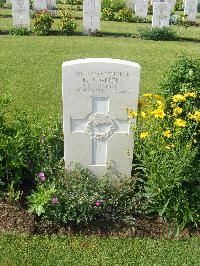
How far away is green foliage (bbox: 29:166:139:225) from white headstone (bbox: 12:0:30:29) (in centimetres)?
1108

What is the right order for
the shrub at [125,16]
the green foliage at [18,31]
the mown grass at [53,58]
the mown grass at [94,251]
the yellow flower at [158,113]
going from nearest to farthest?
the mown grass at [94,251], the yellow flower at [158,113], the mown grass at [53,58], the green foliage at [18,31], the shrub at [125,16]

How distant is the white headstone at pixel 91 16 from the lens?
585 inches

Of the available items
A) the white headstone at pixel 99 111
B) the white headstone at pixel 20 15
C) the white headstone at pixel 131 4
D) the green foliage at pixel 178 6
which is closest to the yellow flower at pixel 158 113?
the white headstone at pixel 99 111

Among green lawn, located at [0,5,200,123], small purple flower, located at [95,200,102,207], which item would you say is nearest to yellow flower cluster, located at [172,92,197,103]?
small purple flower, located at [95,200,102,207]

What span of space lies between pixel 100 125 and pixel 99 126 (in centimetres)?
2

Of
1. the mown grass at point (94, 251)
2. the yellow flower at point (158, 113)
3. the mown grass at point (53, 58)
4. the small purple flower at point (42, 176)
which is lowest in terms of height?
the mown grass at point (94, 251)

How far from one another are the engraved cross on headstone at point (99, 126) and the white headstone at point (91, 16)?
10.8m

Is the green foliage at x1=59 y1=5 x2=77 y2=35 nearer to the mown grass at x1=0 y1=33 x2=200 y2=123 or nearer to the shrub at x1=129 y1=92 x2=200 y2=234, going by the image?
the mown grass at x1=0 y1=33 x2=200 y2=123

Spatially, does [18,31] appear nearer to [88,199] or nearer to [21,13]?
[21,13]

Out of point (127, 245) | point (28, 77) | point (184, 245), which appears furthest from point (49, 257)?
point (28, 77)

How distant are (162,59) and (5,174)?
25.7ft

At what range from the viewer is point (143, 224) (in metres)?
4.57

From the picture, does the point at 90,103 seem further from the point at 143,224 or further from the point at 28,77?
the point at 28,77

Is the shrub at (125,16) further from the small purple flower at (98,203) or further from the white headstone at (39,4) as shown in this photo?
the small purple flower at (98,203)
